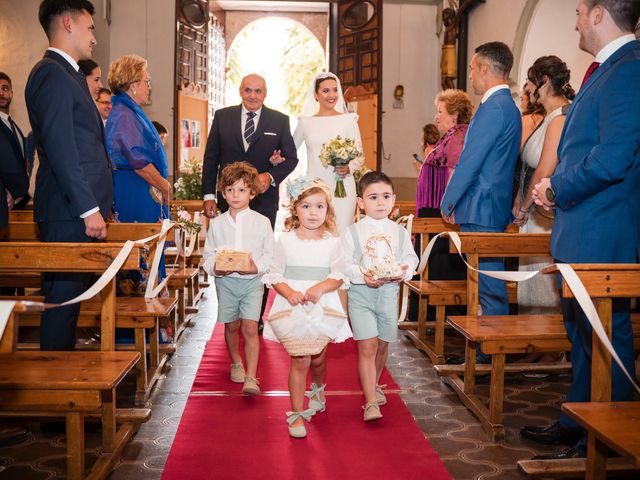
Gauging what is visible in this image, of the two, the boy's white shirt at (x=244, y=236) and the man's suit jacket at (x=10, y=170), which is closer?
the man's suit jacket at (x=10, y=170)

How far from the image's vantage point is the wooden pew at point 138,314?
4078 mm

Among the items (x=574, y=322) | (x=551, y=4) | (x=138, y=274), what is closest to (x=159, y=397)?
(x=138, y=274)

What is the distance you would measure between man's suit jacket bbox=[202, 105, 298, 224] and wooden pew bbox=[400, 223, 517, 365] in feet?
4.02

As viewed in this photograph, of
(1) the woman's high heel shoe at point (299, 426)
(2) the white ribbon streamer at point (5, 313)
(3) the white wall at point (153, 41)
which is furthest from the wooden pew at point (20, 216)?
(3) the white wall at point (153, 41)

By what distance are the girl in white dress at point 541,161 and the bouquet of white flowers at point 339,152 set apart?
1458 millimetres

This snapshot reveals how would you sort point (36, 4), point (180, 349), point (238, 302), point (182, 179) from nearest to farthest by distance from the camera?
point (238, 302), point (180, 349), point (182, 179), point (36, 4)

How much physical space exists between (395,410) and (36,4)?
817 cm

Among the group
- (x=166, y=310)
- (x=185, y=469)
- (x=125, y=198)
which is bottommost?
(x=185, y=469)

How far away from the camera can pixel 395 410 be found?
4020 millimetres

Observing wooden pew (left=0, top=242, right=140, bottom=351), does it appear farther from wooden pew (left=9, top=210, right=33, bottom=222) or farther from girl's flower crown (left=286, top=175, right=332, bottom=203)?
wooden pew (left=9, top=210, right=33, bottom=222)

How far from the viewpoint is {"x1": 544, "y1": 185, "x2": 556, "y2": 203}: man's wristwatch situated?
3.29 meters

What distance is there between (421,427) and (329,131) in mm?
3077

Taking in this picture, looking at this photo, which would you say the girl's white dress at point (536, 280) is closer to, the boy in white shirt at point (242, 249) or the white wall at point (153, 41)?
the boy in white shirt at point (242, 249)

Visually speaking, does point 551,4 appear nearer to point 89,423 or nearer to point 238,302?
point 238,302
